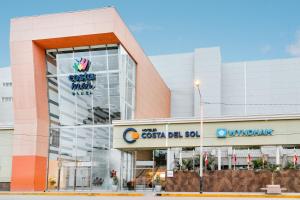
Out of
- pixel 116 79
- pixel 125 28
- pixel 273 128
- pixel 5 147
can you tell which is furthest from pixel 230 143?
pixel 5 147

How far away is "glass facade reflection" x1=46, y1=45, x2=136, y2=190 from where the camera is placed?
43.8m

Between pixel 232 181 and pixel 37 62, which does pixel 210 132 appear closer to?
pixel 232 181

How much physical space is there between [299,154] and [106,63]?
66.5 ft

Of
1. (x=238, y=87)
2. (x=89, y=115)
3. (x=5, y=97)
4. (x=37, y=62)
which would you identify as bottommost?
(x=89, y=115)

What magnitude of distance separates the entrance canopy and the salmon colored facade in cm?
793

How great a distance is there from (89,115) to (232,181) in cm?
1672

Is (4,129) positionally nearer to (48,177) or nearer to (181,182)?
(48,177)

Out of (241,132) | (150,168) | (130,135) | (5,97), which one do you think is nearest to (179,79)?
(150,168)

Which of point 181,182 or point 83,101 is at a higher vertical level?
point 83,101

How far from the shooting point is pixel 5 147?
157ft

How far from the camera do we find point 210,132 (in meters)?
40.3

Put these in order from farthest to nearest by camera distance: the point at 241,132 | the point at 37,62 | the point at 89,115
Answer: the point at 89,115 < the point at 37,62 < the point at 241,132

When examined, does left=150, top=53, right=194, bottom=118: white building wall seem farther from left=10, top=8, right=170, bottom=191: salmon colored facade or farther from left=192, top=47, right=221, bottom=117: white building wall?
left=10, top=8, right=170, bottom=191: salmon colored facade

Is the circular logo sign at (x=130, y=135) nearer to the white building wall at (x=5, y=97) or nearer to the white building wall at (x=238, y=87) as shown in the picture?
the white building wall at (x=238, y=87)
